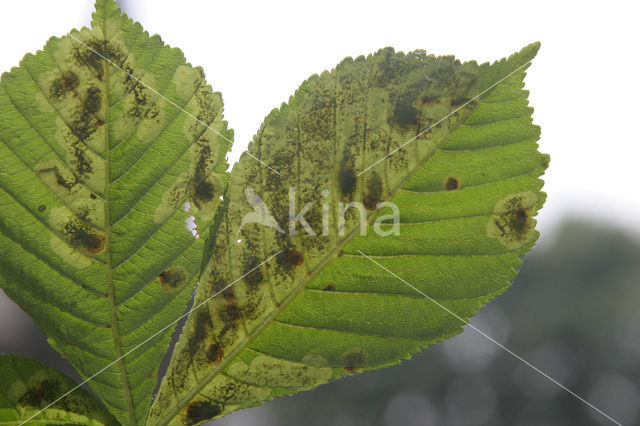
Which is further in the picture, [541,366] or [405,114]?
[541,366]

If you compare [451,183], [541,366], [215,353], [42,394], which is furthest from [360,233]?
[541,366]

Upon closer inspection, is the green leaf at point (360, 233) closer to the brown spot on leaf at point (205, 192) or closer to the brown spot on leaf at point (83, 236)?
the brown spot on leaf at point (205, 192)

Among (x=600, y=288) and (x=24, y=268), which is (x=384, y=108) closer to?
(x=24, y=268)

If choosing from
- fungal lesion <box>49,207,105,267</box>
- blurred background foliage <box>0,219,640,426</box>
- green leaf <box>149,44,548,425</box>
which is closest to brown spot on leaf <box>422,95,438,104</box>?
green leaf <box>149,44,548,425</box>

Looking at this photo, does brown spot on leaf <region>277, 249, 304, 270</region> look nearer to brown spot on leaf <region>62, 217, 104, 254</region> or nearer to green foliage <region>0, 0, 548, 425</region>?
green foliage <region>0, 0, 548, 425</region>

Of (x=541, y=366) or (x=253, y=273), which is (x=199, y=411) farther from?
(x=541, y=366)
